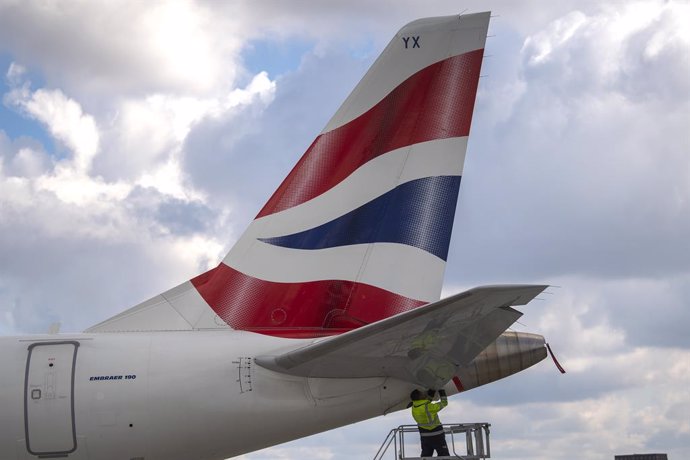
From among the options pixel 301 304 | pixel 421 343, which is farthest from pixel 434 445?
pixel 301 304

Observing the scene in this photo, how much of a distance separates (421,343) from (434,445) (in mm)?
2799

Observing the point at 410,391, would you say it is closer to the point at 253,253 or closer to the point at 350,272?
the point at 350,272

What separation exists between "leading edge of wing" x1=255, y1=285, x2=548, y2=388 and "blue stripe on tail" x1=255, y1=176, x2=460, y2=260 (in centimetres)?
238

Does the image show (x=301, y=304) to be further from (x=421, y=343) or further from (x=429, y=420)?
(x=421, y=343)

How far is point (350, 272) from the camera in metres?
16.8

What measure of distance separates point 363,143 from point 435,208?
1.82m

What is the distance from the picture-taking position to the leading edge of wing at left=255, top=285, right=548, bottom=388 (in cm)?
1246

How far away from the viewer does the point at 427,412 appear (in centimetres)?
1564

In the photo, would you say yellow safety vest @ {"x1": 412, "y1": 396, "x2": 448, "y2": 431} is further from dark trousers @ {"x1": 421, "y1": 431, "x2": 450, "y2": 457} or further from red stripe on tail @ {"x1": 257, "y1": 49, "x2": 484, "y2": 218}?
red stripe on tail @ {"x1": 257, "y1": 49, "x2": 484, "y2": 218}

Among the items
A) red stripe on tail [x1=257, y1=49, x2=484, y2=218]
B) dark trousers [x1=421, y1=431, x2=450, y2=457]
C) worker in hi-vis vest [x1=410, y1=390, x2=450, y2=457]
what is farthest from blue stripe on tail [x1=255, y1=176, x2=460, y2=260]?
dark trousers [x1=421, y1=431, x2=450, y2=457]

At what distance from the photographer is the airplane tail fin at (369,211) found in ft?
54.7

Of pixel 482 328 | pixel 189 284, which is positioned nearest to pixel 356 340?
pixel 482 328

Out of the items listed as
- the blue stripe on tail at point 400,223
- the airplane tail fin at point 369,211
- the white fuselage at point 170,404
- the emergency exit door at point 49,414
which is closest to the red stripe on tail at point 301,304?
the airplane tail fin at point 369,211

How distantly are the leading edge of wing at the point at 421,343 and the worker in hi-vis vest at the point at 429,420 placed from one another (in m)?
0.23
